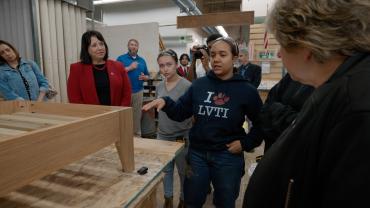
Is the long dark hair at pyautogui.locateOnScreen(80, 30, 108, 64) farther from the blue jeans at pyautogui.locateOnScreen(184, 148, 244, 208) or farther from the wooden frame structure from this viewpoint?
the blue jeans at pyautogui.locateOnScreen(184, 148, 244, 208)

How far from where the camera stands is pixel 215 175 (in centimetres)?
141

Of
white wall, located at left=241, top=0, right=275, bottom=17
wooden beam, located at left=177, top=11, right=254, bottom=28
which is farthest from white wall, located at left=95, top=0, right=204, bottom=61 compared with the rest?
wooden beam, located at left=177, top=11, right=254, bottom=28

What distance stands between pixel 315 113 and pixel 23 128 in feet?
3.25

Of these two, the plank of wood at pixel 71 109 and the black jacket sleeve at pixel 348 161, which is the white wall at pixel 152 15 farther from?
the black jacket sleeve at pixel 348 161

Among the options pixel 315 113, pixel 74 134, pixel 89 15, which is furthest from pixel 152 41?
pixel 315 113

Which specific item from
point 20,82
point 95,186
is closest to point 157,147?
point 95,186

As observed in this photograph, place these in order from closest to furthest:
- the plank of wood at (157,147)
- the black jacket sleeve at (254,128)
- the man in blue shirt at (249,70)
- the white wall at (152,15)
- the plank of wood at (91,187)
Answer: the plank of wood at (91,187) < the plank of wood at (157,147) < the black jacket sleeve at (254,128) < the man in blue shirt at (249,70) < the white wall at (152,15)

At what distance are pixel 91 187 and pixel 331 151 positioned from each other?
0.74 meters

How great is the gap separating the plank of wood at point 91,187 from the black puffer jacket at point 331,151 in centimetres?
49

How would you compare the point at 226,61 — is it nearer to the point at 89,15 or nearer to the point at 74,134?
the point at 74,134

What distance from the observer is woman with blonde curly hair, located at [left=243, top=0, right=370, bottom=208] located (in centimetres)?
40

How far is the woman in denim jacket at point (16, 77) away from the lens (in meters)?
2.30

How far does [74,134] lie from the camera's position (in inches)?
29.6

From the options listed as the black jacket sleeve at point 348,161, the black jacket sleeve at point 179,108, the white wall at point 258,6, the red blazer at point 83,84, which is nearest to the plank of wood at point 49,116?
the black jacket sleeve at point 179,108
